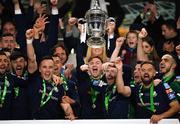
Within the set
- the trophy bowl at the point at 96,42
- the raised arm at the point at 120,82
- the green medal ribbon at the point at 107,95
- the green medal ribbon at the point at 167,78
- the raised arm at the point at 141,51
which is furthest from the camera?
the raised arm at the point at 141,51

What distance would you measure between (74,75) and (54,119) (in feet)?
2.81

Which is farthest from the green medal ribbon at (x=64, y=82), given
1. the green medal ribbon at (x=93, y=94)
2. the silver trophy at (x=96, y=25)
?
the silver trophy at (x=96, y=25)

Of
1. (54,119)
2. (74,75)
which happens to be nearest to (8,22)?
(74,75)

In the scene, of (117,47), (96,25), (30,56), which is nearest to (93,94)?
(117,47)

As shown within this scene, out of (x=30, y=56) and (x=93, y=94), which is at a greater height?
(x=30, y=56)

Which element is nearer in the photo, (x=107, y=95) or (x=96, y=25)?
(x=96, y=25)

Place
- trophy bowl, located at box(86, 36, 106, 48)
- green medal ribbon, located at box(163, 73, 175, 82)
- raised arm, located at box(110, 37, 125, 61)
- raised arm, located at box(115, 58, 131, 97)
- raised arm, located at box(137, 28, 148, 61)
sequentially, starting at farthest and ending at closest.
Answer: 1. raised arm, located at box(137, 28, 148, 61)
2. raised arm, located at box(110, 37, 125, 61)
3. green medal ribbon, located at box(163, 73, 175, 82)
4. raised arm, located at box(115, 58, 131, 97)
5. trophy bowl, located at box(86, 36, 106, 48)

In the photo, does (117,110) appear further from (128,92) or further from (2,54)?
(2,54)

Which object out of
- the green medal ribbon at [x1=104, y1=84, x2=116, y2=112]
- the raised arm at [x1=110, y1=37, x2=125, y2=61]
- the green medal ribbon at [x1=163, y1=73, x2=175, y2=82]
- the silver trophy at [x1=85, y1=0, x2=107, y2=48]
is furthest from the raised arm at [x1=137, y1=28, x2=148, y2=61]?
the silver trophy at [x1=85, y1=0, x2=107, y2=48]

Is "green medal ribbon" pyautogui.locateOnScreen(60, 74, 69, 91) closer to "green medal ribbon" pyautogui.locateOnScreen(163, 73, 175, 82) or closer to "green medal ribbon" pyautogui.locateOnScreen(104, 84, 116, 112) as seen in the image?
"green medal ribbon" pyautogui.locateOnScreen(104, 84, 116, 112)

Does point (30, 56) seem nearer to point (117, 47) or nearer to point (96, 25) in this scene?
point (117, 47)

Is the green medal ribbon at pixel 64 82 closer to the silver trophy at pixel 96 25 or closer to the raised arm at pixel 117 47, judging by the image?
the raised arm at pixel 117 47

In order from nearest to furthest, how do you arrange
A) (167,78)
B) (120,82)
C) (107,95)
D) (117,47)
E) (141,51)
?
(120,82)
(107,95)
(167,78)
(117,47)
(141,51)

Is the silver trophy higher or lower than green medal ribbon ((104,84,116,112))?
higher
